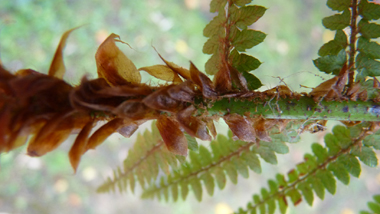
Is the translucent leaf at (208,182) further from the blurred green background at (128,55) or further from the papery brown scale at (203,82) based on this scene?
the blurred green background at (128,55)

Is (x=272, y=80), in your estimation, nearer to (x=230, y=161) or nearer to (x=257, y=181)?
(x=257, y=181)

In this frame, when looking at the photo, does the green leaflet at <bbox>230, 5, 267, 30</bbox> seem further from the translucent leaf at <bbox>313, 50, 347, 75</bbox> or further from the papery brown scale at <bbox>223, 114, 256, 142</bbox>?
the papery brown scale at <bbox>223, 114, 256, 142</bbox>

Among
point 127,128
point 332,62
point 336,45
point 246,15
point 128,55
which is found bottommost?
point 127,128

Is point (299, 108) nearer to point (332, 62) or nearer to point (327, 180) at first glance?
point (332, 62)

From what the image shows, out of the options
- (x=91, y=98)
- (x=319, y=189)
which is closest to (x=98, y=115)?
(x=91, y=98)

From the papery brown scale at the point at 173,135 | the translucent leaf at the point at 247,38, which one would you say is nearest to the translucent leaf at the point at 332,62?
the translucent leaf at the point at 247,38

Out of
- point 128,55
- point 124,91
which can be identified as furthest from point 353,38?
point 128,55

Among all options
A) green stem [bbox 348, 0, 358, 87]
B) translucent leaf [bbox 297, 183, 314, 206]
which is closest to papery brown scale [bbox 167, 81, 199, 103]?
green stem [bbox 348, 0, 358, 87]
